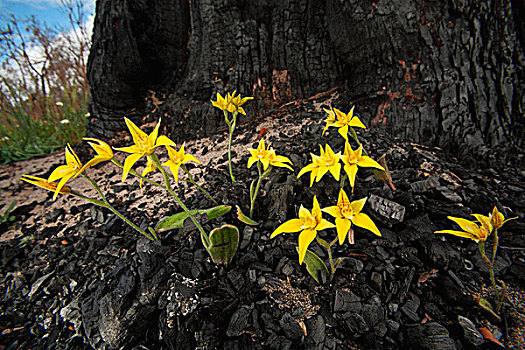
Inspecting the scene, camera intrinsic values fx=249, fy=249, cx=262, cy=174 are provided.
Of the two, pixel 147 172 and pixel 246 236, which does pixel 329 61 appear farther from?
pixel 147 172

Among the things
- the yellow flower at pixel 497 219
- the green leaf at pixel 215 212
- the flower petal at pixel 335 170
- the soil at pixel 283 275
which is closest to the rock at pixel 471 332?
the soil at pixel 283 275

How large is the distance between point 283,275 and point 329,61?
214 centimetres

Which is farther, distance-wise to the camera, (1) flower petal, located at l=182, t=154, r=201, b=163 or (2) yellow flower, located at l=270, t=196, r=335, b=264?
(1) flower petal, located at l=182, t=154, r=201, b=163

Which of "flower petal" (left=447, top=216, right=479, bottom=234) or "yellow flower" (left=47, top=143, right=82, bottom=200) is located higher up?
"yellow flower" (left=47, top=143, right=82, bottom=200)

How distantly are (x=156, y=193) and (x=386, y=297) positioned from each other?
1.73 meters

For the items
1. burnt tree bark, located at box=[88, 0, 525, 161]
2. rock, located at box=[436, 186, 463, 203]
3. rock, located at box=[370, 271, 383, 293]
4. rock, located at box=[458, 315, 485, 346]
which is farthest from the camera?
burnt tree bark, located at box=[88, 0, 525, 161]

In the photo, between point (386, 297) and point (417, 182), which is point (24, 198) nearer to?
point (386, 297)

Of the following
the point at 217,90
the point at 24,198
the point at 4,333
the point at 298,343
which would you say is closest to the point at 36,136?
the point at 24,198

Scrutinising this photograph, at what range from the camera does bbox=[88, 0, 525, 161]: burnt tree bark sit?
1.90 metres

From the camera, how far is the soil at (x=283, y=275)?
1080mm

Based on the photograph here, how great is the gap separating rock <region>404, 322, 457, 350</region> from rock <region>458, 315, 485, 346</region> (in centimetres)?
7

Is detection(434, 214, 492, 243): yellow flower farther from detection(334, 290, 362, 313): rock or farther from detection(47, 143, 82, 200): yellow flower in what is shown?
detection(47, 143, 82, 200): yellow flower

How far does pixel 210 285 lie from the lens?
1250 mm

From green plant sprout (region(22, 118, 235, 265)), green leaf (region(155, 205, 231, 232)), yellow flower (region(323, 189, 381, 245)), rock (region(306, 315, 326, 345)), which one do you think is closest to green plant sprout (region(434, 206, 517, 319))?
yellow flower (region(323, 189, 381, 245))
